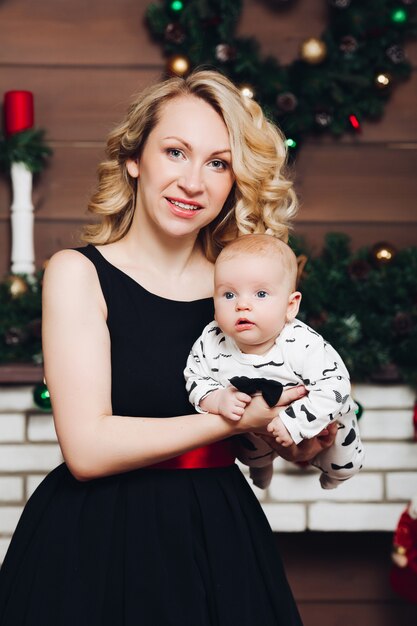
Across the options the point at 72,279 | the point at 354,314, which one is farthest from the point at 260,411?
the point at 354,314

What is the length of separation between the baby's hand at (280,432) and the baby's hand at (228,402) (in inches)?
2.1

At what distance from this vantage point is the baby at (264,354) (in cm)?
156

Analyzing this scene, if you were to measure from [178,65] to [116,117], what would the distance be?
0.29 meters

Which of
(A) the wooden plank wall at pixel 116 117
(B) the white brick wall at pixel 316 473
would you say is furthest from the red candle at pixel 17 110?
(B) the white brick wall at pixel 316 473

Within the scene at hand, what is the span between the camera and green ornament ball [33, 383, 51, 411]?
2.68 meters

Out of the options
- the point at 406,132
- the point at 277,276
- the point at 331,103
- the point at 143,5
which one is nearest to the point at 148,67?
the point at 143,5

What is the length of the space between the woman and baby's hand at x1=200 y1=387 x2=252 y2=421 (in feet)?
0.08

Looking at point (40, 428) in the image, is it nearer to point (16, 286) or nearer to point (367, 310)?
point (16, 286)

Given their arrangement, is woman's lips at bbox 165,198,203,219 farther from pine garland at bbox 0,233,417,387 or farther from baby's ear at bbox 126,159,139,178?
pine garland at bbox 0,233,417,387

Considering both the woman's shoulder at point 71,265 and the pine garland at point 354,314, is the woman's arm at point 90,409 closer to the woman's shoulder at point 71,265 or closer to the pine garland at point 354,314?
the woman's shoulder at point 71,265

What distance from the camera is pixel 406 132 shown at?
3.08m

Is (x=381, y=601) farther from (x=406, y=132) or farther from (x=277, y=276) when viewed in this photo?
(x=277, y=276)

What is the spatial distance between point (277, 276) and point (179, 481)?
1.28ft

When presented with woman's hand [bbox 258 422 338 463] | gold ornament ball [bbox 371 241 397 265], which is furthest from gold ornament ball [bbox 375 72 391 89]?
woman's hand [bbox 258 422 338 463]
